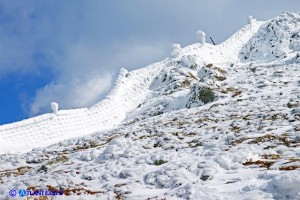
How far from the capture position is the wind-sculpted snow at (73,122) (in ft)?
129

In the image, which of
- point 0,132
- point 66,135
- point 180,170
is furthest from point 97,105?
point 180,170

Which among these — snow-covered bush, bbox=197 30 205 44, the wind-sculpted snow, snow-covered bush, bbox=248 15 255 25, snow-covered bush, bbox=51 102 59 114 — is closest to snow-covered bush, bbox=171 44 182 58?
snow-covered bush, bbox=197 30 205 44

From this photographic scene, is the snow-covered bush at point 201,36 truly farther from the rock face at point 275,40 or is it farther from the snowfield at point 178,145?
the snowfield at point 178,145

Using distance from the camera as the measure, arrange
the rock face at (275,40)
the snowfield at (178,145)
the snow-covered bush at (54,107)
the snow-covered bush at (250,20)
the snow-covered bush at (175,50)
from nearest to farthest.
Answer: the snowfield at (178,145)
the snow-covered bush at (54,107)
the rock face at (275,40)
the snow-covered bush at (175,50)
the snow-covered bush at (250,20)

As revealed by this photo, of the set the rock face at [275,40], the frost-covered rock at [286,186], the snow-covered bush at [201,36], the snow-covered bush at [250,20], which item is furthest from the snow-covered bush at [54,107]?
the snow-covered bush at [250,20]

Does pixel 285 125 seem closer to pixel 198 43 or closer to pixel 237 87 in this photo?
pixel 237 87

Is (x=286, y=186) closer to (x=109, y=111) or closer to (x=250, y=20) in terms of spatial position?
(x=109, y=111)

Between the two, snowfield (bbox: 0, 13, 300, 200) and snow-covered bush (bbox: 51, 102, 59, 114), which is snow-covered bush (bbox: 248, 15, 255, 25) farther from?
snow-covered bush (bbox: 51, 102, 59, 114)

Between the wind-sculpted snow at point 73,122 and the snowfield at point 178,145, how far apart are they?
0.10 metres

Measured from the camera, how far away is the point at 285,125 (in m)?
21.5

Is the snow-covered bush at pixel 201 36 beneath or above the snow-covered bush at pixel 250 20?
beneath

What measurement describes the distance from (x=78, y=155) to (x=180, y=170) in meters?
8.54

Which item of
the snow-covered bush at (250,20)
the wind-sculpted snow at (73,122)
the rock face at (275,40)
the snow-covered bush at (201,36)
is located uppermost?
the snow-covered bush at (250,20)

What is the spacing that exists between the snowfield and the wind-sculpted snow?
10 cm
